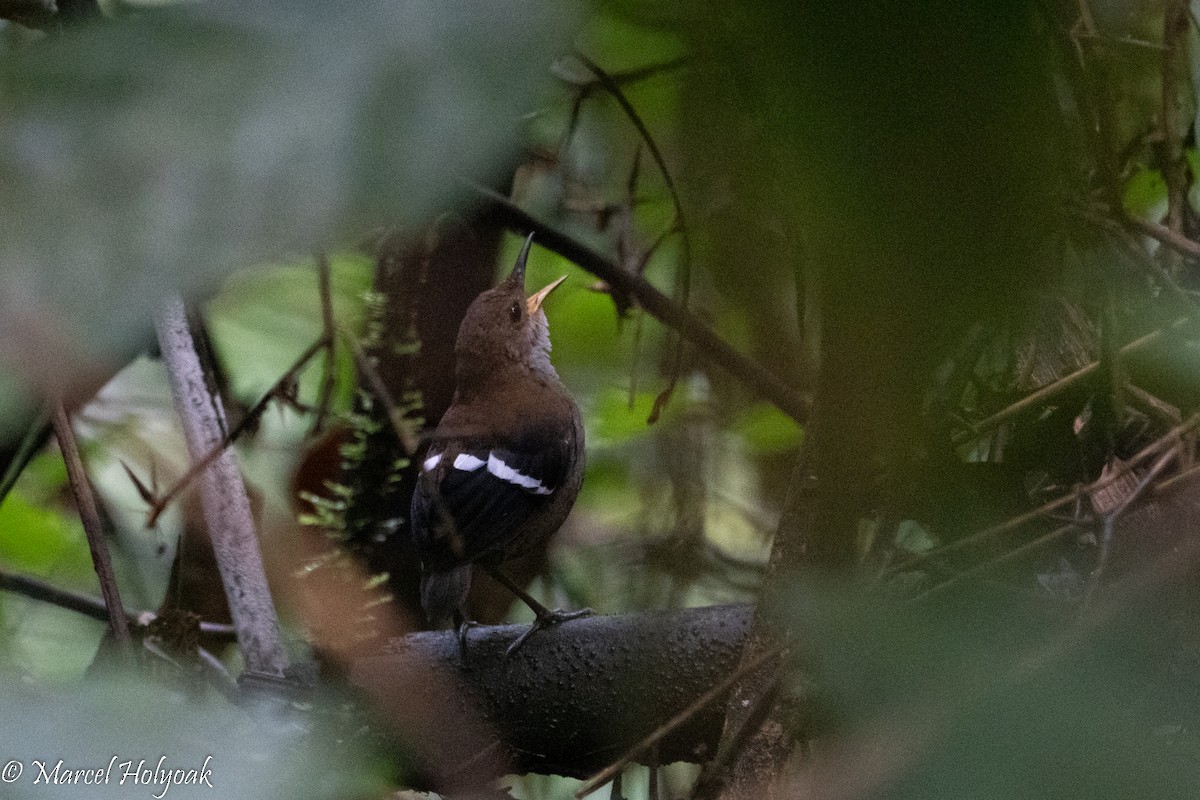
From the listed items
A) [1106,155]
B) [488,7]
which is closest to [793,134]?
[488,7]

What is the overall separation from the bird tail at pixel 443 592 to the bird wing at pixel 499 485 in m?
0.07

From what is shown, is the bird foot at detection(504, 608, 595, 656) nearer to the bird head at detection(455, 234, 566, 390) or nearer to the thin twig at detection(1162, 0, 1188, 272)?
the bird head at detection(455, 234, 566, 390)

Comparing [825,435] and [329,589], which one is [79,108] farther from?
[329,589]

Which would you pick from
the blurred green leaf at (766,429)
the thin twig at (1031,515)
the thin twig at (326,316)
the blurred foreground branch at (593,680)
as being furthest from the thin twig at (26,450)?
the thin twig at (1031,515)

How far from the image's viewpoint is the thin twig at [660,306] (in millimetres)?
1138

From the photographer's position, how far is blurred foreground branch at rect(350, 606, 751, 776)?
1.01 metres

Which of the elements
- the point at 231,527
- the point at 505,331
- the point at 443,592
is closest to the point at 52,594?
the point at 231,527

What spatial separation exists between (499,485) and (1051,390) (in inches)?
35.2

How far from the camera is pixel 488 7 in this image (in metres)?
0.42

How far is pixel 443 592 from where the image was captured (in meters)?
1.36

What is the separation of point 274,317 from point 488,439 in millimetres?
547

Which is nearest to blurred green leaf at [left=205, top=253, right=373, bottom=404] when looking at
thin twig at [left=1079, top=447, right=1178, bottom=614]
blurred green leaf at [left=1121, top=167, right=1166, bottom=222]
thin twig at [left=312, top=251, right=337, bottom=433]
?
thin twig at [left=312, top=251, right=337, bottom=433]

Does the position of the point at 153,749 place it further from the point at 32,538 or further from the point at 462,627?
the point at 32,538

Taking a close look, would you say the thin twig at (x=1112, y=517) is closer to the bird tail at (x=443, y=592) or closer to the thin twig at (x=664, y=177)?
the thin twig at (x=664, y=177)
